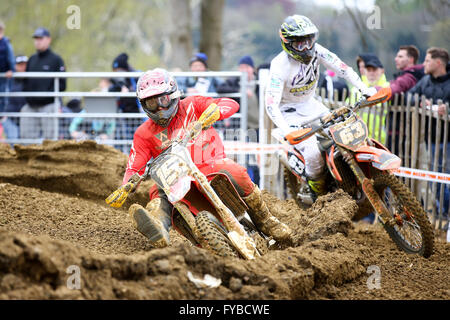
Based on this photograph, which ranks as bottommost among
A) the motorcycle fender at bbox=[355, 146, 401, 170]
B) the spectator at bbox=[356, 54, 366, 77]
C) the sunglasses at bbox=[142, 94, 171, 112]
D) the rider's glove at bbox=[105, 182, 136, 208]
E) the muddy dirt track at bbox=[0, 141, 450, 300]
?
the muddy dirt track at bbox=[0, 141, 450, 300]

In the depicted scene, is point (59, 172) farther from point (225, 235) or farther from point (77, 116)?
point (225, 235)

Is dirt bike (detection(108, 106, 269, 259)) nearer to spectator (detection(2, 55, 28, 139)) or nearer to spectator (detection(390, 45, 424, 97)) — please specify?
spectator (detection(390, 45, 424, 97))

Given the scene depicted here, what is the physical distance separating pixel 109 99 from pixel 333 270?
731 centimetres

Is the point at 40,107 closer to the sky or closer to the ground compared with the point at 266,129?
closer to the sky

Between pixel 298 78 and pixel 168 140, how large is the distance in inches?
96.8

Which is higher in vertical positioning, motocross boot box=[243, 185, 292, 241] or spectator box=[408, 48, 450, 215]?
spectator box=[408, 48, 450, 215]

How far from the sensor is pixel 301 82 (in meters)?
8.37

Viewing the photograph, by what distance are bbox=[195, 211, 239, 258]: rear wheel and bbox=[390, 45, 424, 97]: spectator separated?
17.8ft

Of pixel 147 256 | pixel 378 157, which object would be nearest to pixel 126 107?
pixel 378 157

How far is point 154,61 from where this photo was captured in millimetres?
36938

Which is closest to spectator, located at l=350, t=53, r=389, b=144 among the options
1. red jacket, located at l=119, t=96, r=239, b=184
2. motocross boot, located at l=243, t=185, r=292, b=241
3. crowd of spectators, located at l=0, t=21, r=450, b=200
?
crowd of spectators, located at l=0, t=21, r=450, b=200

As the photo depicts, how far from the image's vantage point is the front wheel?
685cm

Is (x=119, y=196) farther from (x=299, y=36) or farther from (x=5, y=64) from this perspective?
(x=5, y=64)
